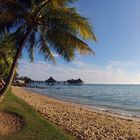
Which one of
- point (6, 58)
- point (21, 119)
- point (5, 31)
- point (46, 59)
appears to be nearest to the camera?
point (5, 31)

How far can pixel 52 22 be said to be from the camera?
10203 mm

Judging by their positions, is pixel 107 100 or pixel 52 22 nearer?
pixel 52 22

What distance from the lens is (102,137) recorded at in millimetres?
11383

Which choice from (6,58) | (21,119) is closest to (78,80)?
(6,58)

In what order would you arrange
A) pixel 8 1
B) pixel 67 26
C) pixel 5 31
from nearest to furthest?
pixel 8 1
pixel 67 26
pixel 5 31

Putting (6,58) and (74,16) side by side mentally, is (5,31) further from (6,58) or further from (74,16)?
(6,58)

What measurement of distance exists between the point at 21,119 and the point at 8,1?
5.83 metres

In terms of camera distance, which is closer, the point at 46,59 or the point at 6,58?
the point at 46,59

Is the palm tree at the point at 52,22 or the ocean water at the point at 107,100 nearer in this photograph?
the palm tree at the point at 52,22

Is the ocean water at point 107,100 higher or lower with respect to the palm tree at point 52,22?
lower

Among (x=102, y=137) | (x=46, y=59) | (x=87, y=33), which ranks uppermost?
(x=87, y=33)

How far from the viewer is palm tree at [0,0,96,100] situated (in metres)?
9.76

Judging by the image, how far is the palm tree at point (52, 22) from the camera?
9.76m

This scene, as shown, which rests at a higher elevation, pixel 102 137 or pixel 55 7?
pixel 55 7
